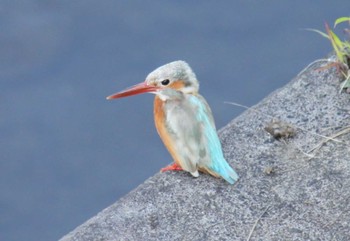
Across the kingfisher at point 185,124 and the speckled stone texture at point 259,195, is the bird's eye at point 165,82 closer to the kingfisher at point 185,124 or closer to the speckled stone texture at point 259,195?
the kingfisher at point 185,124

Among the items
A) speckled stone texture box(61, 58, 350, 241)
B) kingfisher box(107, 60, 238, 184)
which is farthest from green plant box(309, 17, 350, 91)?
kingfisher box(107, 60, 238, 184)

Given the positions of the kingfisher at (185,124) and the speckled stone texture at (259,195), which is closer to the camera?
the speckled stone texture at (259,195)

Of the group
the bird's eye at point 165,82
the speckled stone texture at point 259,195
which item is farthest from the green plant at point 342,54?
the bird's eye at point 165,82

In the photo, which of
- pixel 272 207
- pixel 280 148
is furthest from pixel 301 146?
pixel 272 207

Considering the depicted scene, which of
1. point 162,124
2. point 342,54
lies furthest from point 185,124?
point 342,54

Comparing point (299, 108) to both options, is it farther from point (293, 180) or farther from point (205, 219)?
point (205, 219)
